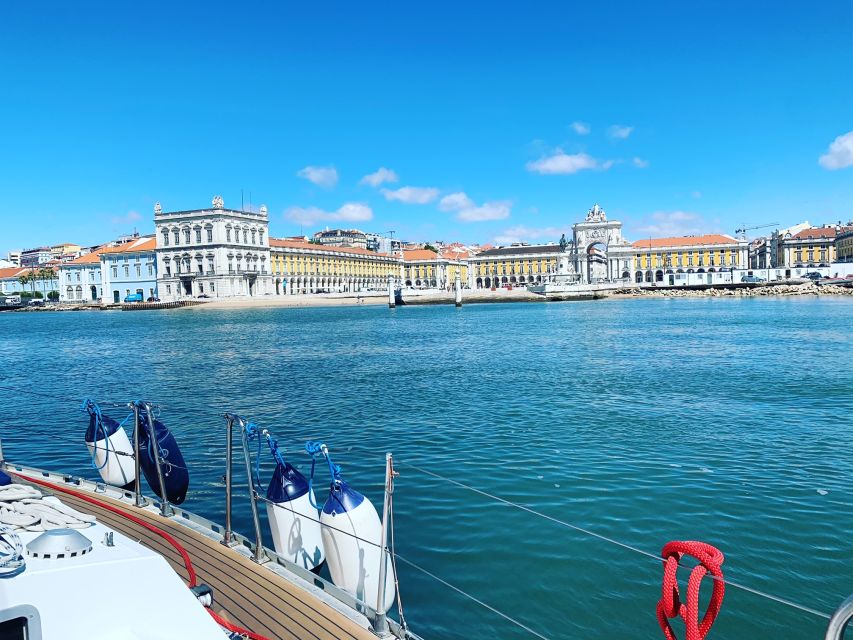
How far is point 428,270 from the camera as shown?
136250 millimetres

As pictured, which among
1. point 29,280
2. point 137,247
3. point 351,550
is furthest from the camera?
point 29,280

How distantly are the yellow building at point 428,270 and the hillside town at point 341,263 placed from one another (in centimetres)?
24

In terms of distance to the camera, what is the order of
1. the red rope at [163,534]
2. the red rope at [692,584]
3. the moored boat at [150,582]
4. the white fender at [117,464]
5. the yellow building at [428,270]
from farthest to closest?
1. the yellow building at [428,270]
2. the white fender at [117,464]
3. the red rope at [163,534]
4. the moored boat at [150,582]
5. the red rope at [692,584]

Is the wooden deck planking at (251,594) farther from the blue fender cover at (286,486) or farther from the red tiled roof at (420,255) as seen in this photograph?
the red tiled roof at (420,255)

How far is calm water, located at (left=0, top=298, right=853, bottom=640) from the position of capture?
20.4 ft

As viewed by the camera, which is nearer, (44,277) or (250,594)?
(250,594)

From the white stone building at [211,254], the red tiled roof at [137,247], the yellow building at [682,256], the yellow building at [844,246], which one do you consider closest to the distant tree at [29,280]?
the red tiled roof at [137,247]

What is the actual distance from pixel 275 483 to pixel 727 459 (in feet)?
25.3

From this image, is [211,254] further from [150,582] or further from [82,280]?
[150,582]

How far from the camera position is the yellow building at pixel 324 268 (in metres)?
109

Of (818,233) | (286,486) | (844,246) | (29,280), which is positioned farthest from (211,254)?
(818,233)

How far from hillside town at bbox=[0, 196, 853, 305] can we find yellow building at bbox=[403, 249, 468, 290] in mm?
237

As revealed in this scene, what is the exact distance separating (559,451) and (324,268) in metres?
108

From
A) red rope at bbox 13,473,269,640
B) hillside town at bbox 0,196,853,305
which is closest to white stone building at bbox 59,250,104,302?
hillside town at bbox 0,196,853,305
